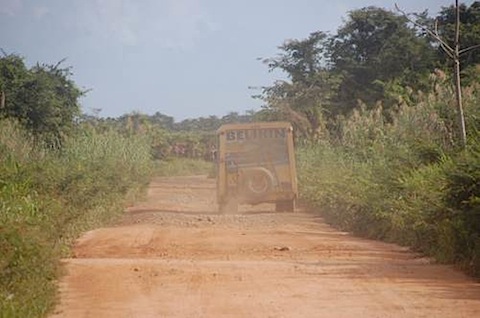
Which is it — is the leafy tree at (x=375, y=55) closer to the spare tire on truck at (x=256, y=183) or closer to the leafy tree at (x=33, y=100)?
the spare tire on truck at (x=256, y=183)

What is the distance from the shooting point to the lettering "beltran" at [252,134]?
18812 millimetres

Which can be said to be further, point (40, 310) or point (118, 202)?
point (118, 202)

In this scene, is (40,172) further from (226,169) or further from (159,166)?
(159,166)

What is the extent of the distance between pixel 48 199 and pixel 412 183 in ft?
22.1

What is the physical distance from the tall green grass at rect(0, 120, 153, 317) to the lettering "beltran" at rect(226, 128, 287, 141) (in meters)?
3.78

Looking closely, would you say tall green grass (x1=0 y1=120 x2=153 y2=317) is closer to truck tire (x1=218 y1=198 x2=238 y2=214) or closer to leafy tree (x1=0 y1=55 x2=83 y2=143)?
leafy tree (x1=0 y1=55 x2=83 y2=143)

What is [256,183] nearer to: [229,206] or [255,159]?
[255,159]

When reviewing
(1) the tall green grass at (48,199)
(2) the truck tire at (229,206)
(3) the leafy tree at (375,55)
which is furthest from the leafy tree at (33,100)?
(3) the leafy tree at (375,55)

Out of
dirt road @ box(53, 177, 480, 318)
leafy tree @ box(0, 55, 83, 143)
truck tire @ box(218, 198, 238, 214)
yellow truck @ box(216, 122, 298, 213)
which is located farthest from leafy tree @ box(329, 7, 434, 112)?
dirt road @ box(53, 177, 480, 318)

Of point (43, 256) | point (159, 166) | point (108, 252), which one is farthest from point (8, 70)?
point (159, 166)

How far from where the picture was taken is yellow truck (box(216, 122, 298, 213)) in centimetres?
1881

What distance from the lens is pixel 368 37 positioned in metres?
35.1

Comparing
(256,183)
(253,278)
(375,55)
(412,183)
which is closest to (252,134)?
(256,183)

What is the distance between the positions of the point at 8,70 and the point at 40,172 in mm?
9954
